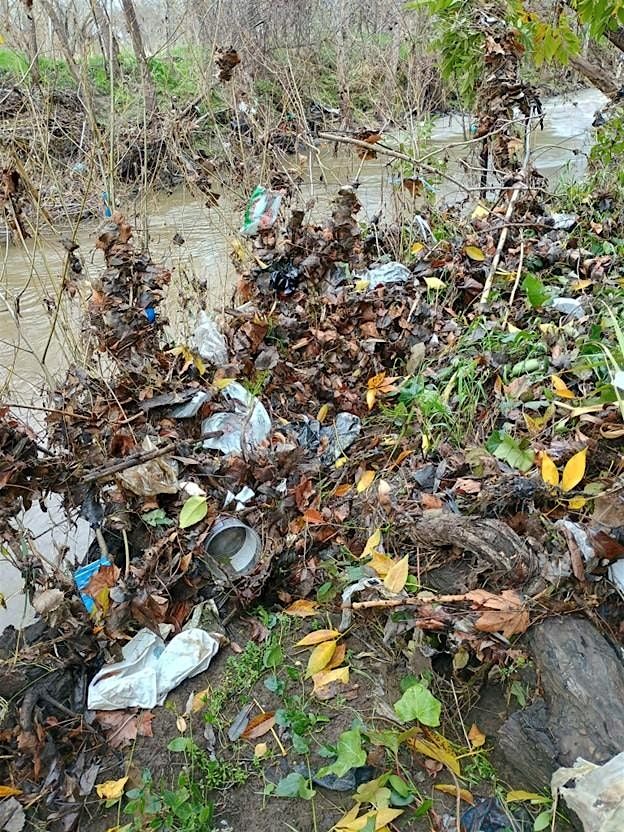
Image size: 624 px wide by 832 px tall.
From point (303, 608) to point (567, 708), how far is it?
0.91 meters

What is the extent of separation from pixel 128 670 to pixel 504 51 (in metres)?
3.94

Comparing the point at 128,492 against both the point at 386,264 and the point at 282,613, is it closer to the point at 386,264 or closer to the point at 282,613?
the point at 282,613

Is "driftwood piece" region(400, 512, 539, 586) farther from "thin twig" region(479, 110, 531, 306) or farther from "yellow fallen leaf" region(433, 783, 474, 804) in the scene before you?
"thin twig" region(479, 110, 531, 306)

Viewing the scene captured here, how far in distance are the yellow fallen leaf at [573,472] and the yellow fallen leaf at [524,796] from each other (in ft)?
2.65

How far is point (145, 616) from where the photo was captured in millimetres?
2070

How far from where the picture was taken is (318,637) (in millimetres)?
1956

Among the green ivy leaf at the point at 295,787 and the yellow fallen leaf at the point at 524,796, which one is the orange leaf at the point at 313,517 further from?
the yellow fallen leaf at the point at 524,796

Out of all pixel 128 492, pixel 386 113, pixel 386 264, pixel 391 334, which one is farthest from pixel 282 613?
pixel 386 113

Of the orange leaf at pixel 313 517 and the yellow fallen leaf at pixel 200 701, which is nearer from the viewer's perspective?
the yellow fallen leaf at pixel 200 701

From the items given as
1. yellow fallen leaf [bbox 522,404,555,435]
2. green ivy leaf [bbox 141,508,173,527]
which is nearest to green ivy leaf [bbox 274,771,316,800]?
green ivy leaf [bbox 141,508,173,527]

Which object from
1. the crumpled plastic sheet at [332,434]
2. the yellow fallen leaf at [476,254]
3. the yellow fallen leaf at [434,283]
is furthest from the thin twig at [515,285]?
the crumpled plastic sheet at [332,434]

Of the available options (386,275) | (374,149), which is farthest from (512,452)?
(374,149)

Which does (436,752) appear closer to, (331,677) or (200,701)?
(331,677)

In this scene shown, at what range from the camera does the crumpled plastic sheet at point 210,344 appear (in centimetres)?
290
